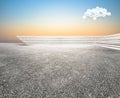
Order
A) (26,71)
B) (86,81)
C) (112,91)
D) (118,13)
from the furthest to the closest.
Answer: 1. (118,13)
2. (26,71)
3. (86,81)
4. (112,91)

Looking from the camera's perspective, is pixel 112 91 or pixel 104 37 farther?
pixel 104 37

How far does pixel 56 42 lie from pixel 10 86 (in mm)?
3685

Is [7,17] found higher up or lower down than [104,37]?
higher up

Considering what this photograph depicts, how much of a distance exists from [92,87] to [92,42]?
383 cm

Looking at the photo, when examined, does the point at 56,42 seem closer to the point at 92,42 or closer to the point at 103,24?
the point at 92,42

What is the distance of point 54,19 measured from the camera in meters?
4.15

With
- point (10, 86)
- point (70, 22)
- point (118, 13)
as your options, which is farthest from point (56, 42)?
point (10, 86)

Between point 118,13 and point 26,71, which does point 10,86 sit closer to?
point 26,71

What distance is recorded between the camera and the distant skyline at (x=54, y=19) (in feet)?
12.9

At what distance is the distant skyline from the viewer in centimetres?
392

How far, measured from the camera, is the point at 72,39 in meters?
4.42

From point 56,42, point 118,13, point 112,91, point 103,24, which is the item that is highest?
point 118,13

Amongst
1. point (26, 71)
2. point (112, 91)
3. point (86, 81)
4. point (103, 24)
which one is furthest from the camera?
point (103, 24)

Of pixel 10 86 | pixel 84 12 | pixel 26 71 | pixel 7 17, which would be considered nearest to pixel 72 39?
pixel 84 12
